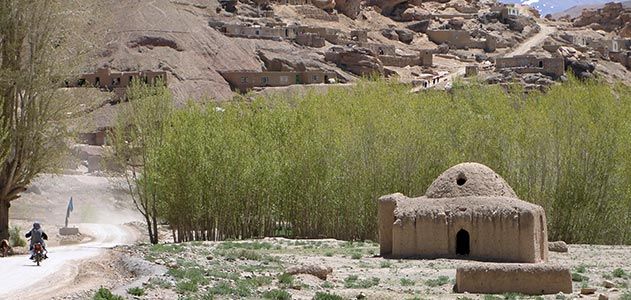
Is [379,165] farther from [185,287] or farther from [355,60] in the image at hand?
[355,60]

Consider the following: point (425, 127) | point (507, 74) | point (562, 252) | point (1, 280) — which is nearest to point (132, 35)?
point (507, 74)

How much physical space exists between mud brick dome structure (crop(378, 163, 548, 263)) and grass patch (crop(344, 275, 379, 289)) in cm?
541

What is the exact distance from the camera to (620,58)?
10606cm

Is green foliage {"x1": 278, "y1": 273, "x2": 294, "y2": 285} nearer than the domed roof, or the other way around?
green foliage {"x1": 278, "y1": 273, "x2": 294, "y2": 285}

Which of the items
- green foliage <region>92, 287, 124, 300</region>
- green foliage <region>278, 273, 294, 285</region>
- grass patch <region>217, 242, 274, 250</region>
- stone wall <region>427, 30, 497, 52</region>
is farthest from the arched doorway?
stone wall <region>427, 30, 497, 52</region>

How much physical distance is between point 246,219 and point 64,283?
20873mm

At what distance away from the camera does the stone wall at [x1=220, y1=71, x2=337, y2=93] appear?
8369 cm

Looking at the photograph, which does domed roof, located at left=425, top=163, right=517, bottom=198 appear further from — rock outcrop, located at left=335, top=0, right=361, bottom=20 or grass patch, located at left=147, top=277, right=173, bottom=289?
rock outcrop, located at left=335, top=0, right=361, bottom=20

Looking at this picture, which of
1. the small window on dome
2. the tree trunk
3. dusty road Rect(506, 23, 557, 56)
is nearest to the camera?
the small window on dome

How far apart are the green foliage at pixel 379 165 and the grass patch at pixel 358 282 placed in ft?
48.5

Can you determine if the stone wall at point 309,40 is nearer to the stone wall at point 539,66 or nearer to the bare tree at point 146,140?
the stone wall at point 539,66

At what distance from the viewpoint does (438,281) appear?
26188 mm

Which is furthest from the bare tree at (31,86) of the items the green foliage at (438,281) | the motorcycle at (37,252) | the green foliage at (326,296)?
the green foliage at (326,296)

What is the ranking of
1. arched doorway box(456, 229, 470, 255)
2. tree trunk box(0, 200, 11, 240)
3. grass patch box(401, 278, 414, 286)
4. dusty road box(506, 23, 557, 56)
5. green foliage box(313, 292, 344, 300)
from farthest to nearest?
dusty road box(506, 23, 557, 56), tree trunk box(0, 200, 11, 240), arched doorway box(456, 229, 470, 255), grass patch box(401, 278, 414, 286), green foliage box(313, 292, 344, 300)
